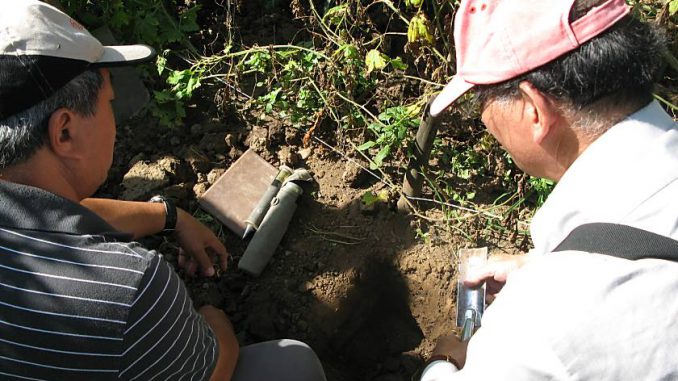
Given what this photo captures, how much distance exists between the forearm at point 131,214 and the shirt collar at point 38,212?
75cm

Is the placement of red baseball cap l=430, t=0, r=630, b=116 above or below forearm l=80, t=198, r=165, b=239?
above

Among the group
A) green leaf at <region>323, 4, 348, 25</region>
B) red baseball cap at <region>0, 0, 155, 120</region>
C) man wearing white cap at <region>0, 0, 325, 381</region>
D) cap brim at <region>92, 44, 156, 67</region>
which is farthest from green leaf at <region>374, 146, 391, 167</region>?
red baseball cap at <region>0, 0, 155, 120</region>

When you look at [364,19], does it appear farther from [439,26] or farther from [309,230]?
[309,230]

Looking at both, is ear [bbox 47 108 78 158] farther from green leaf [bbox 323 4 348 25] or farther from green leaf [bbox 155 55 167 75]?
green leaf [bbox 323 4 348 25]

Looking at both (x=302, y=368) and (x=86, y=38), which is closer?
(x=86, y=38)

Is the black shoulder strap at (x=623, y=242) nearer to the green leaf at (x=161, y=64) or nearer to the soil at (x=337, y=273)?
the soil at (x=337, y=273)

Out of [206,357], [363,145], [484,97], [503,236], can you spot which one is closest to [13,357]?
[206,357]

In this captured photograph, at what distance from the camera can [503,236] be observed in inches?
116

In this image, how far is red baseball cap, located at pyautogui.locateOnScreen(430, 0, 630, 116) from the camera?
1372 millimetres

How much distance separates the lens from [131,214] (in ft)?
7.86

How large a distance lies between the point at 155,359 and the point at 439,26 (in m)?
2.19

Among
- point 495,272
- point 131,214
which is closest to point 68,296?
point 131,214

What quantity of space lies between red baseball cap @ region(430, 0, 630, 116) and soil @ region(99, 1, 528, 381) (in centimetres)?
145

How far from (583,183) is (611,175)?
7 centimetres
